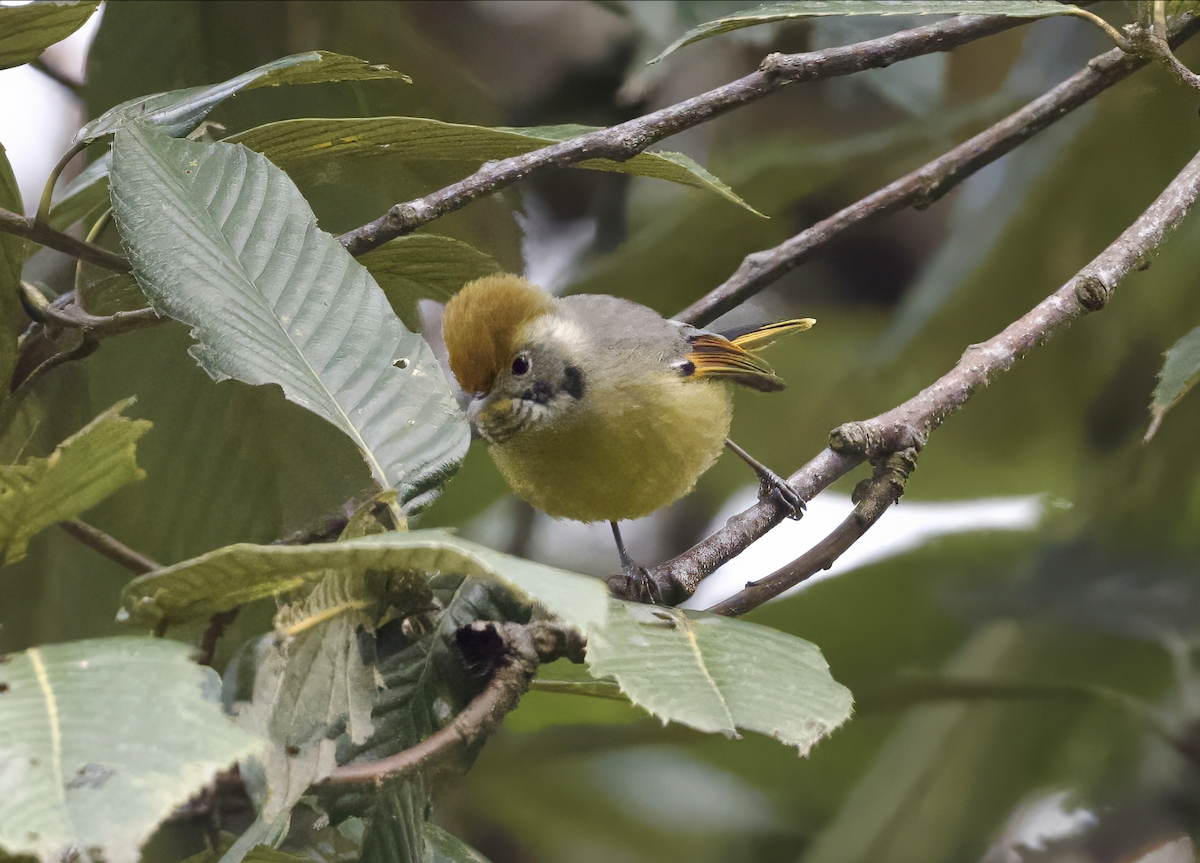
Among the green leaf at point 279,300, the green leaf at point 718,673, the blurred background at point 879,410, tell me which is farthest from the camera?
the blurred background at point 879,410

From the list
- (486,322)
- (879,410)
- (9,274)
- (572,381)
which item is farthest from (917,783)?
(9,274)

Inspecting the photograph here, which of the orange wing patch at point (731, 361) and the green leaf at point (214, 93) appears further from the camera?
the orange wing patch at point (731, 361)

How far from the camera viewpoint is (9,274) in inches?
27.6

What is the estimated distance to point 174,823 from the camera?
0.66 meters

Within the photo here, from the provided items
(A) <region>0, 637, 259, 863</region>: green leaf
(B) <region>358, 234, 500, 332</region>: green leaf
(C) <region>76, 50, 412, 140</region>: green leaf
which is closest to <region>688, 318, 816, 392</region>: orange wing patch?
(B) <region>358, 234, 500, 332</region>: green leaf

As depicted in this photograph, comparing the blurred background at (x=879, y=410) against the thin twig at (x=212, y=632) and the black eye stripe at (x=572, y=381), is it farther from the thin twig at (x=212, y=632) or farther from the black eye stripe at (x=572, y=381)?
the thin twig at (x=212, y=632)

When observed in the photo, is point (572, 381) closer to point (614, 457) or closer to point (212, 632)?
point (614, 457)

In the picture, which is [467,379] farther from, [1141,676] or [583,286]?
[1141,676]

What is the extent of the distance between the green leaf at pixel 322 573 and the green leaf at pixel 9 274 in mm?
416

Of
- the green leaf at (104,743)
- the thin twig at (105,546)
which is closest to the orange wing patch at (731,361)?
the thin twig at (105,546)

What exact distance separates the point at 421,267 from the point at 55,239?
293 millimetres

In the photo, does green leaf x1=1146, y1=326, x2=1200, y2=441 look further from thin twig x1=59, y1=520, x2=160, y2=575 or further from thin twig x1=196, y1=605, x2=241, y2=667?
thin twig x1=59, y1=520, x2=160, y2=575

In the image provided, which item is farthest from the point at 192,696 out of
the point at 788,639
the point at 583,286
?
the point at 583,286

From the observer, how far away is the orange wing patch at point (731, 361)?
1.05 meters
